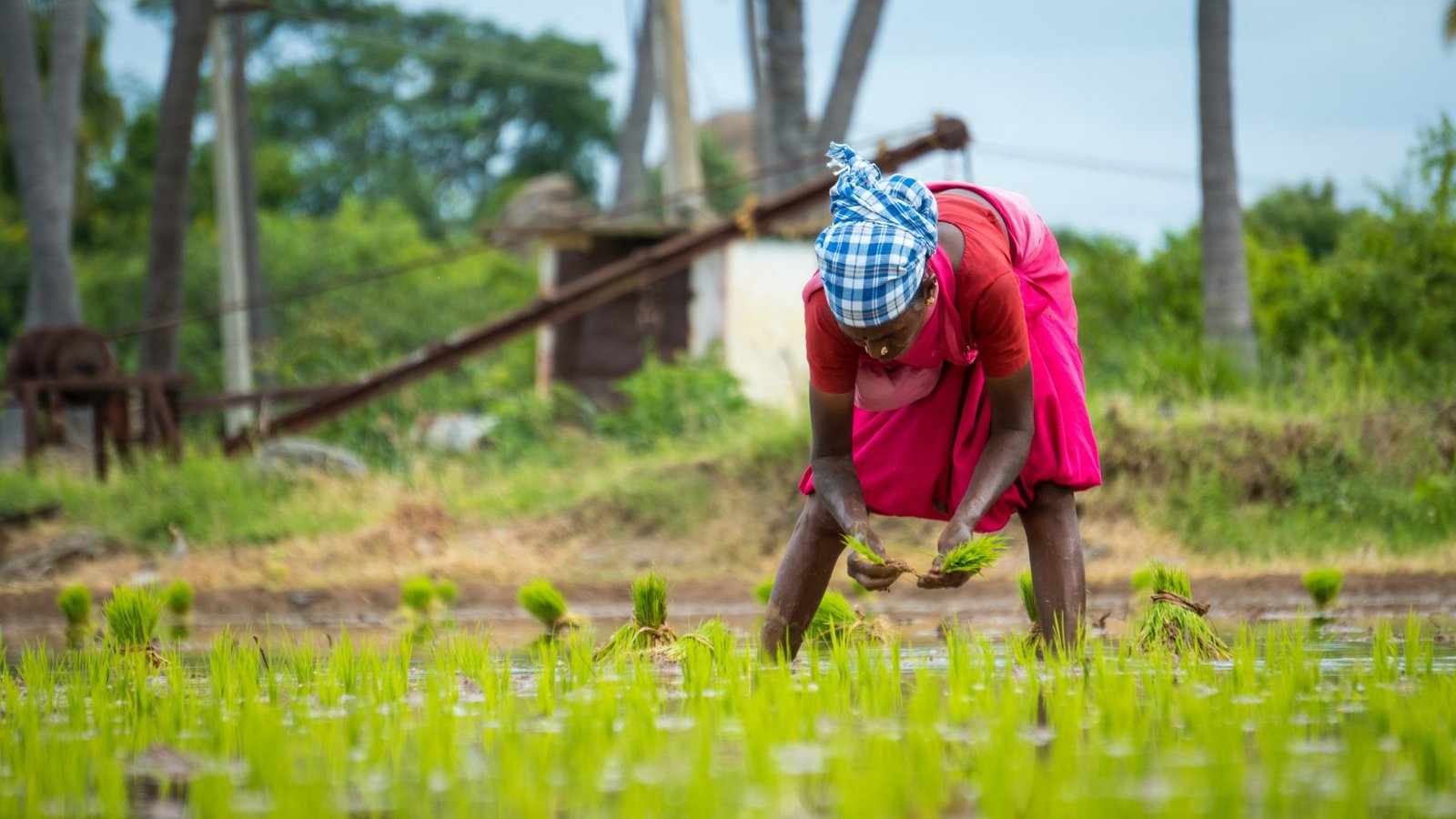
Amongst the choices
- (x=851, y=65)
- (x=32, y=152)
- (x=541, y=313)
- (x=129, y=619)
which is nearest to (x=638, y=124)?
(x=851, y=65)

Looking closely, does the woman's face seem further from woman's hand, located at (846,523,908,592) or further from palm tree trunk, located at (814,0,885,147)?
palm tree trunk, located at (814,0,885,147)

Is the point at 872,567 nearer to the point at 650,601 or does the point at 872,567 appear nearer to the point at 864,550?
the point at 864,550

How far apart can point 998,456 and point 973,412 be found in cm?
23

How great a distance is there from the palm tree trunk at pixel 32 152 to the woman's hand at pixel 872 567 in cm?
1385

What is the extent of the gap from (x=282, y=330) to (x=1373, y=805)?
2303cm

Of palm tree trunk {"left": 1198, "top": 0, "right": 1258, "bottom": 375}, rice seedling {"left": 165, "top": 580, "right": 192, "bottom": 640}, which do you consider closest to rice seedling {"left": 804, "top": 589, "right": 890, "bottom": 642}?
rice seedling {"left": 165, "top": 580, "right": 192, "bottom": 640}

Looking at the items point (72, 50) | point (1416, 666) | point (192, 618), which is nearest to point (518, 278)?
point (72, 50)

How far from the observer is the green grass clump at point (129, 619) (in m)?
4.82

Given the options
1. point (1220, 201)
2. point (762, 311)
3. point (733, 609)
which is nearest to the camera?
point (733, 609)

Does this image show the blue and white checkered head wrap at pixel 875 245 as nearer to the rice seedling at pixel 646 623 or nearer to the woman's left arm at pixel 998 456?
the woman's left arm at pixel 998 456

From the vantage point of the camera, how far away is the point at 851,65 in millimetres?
16328

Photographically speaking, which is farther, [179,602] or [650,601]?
[179,602]

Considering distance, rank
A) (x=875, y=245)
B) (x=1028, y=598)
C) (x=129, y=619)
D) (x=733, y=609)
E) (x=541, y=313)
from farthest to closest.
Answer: (x=541, y=313)
(x=733, y=609)
(x=129, y=619)
(x=1028, y=598)
(x=875, y=245)

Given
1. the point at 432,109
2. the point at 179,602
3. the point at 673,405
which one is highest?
the point at 432,109
